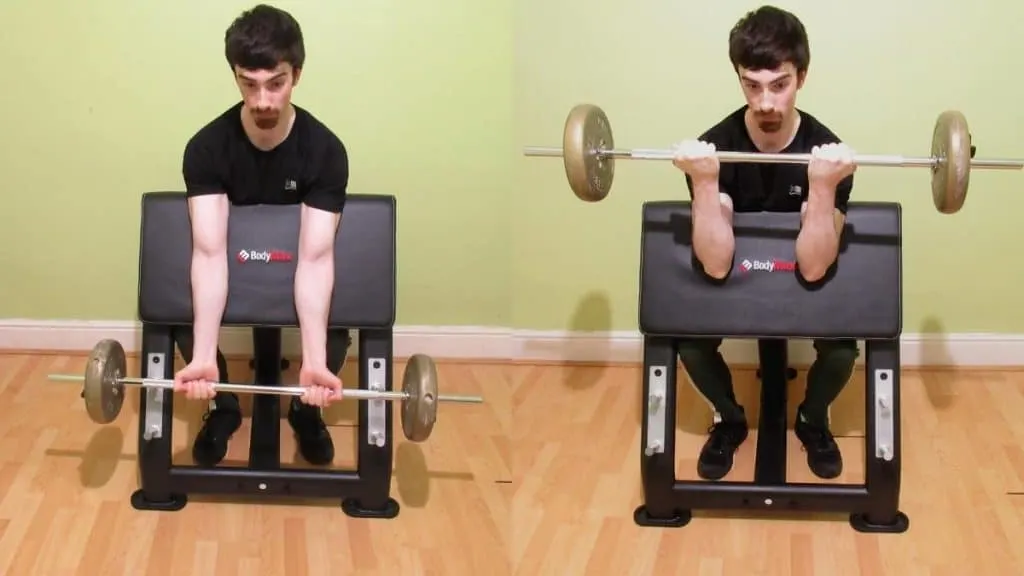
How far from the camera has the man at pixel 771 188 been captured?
1.73 metres

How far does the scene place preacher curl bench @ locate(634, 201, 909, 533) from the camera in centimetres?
184

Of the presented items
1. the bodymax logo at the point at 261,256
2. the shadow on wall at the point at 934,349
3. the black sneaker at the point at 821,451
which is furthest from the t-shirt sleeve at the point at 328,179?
the shadow on wall at the point at 934,349

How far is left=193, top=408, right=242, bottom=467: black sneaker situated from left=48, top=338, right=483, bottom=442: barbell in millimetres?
267

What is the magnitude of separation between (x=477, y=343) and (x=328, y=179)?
757 mm

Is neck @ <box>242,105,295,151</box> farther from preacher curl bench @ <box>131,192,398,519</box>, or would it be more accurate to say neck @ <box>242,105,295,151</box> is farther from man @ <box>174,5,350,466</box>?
preacher curl bench @ <box>131,192,398,519</box>

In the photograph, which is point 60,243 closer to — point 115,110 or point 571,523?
point 115,110

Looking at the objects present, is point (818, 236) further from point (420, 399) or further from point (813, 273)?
point (420, 399)

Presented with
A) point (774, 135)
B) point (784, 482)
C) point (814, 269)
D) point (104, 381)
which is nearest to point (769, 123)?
point (774, 135)

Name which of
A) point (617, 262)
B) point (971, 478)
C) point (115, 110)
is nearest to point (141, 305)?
point (115, 110)

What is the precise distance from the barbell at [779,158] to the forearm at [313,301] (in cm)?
42

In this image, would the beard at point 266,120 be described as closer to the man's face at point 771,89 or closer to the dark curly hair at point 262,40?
the dark curly hair at point 262,40

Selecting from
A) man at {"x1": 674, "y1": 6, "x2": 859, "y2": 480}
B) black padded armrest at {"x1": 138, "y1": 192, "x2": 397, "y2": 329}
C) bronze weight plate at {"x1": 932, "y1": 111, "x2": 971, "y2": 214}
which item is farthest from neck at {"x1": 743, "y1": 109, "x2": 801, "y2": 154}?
black padded armrest at {"x1": 138, "y1": 192, "x2": 397, "y2": 329}

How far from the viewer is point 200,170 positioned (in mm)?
1864

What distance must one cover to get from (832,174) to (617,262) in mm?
777
